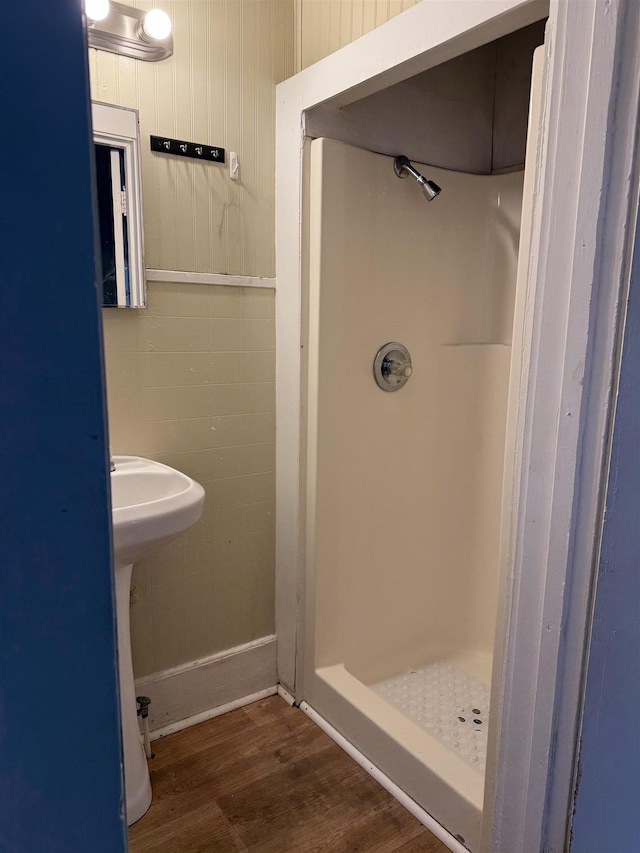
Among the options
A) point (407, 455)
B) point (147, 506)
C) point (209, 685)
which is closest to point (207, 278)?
point (147, 506)

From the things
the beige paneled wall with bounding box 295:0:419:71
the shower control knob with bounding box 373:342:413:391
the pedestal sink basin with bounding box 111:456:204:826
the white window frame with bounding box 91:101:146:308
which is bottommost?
the pedestal sink basin with bounding box 111:456:204:826

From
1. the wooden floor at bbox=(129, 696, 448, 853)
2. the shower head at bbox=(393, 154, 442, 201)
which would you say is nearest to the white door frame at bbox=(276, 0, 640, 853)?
the wooden floor at bbox=(129, 696, 448, 853)

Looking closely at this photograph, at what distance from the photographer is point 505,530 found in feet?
3.93

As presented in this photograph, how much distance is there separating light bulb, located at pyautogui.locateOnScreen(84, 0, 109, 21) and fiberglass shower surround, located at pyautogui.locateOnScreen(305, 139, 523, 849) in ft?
1.94

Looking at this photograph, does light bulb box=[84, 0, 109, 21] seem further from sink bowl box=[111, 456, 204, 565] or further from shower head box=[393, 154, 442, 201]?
sink bowl box=[111, 456, 204, 565]

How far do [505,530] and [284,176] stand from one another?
119 cm

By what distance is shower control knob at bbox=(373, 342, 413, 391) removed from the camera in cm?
188

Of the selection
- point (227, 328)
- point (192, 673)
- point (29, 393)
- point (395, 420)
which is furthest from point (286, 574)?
point (29, 393)

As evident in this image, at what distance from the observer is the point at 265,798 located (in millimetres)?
1559

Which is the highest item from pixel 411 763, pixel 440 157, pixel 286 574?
pixel 440 157

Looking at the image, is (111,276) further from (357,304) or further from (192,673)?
(192,673)

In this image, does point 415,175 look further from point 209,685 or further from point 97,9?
point 209,685

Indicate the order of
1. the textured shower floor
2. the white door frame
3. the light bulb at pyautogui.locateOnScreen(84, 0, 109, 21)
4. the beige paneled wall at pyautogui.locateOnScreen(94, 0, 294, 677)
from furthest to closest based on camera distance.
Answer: the textured shower floor, the beige paneled wall at pyautogui.locateOnScreen(94, 0, 294, 677), the light bulb at pyautogui.locateOnScreen(84, 0, 109, 21), the white door frame

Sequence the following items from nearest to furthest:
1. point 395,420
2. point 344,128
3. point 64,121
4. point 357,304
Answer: point 64,121
point 344,128
point 357,304
point 395,420
